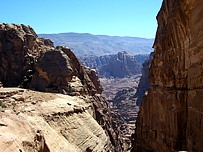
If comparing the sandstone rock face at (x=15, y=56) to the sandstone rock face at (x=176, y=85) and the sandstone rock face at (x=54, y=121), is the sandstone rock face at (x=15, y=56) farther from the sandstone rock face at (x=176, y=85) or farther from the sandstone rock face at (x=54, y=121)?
the sandstone rock face at (x=176, y=85)

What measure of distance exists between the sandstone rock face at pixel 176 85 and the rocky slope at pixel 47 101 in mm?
7467

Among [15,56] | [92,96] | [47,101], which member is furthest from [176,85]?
[92,96]

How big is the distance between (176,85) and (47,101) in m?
16.9

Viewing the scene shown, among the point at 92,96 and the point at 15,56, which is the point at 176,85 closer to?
the point at 15,56

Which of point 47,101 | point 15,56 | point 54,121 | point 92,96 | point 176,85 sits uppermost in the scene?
point 176,85

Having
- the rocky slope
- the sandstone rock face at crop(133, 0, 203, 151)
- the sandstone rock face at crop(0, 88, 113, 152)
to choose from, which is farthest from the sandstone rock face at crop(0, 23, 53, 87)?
the sandstone rock face at crop(133, 0, 203, 151)

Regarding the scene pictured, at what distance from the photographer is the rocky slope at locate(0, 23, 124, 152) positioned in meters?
18.4

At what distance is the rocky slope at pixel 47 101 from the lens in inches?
723

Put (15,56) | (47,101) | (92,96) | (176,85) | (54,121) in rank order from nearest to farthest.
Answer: (176,85), (54,121), (47,101), (15,56), (92,96)

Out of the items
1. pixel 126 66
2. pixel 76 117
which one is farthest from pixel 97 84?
pixel 126 66

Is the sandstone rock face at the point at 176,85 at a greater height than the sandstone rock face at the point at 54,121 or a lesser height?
greater

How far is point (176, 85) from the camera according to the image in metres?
20.7

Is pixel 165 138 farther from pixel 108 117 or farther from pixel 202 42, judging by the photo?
pixel 108 117

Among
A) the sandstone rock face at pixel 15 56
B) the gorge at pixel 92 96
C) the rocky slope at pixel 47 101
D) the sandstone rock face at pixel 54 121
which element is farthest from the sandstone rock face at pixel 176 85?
the sandstone rock face at pixel 15 56
